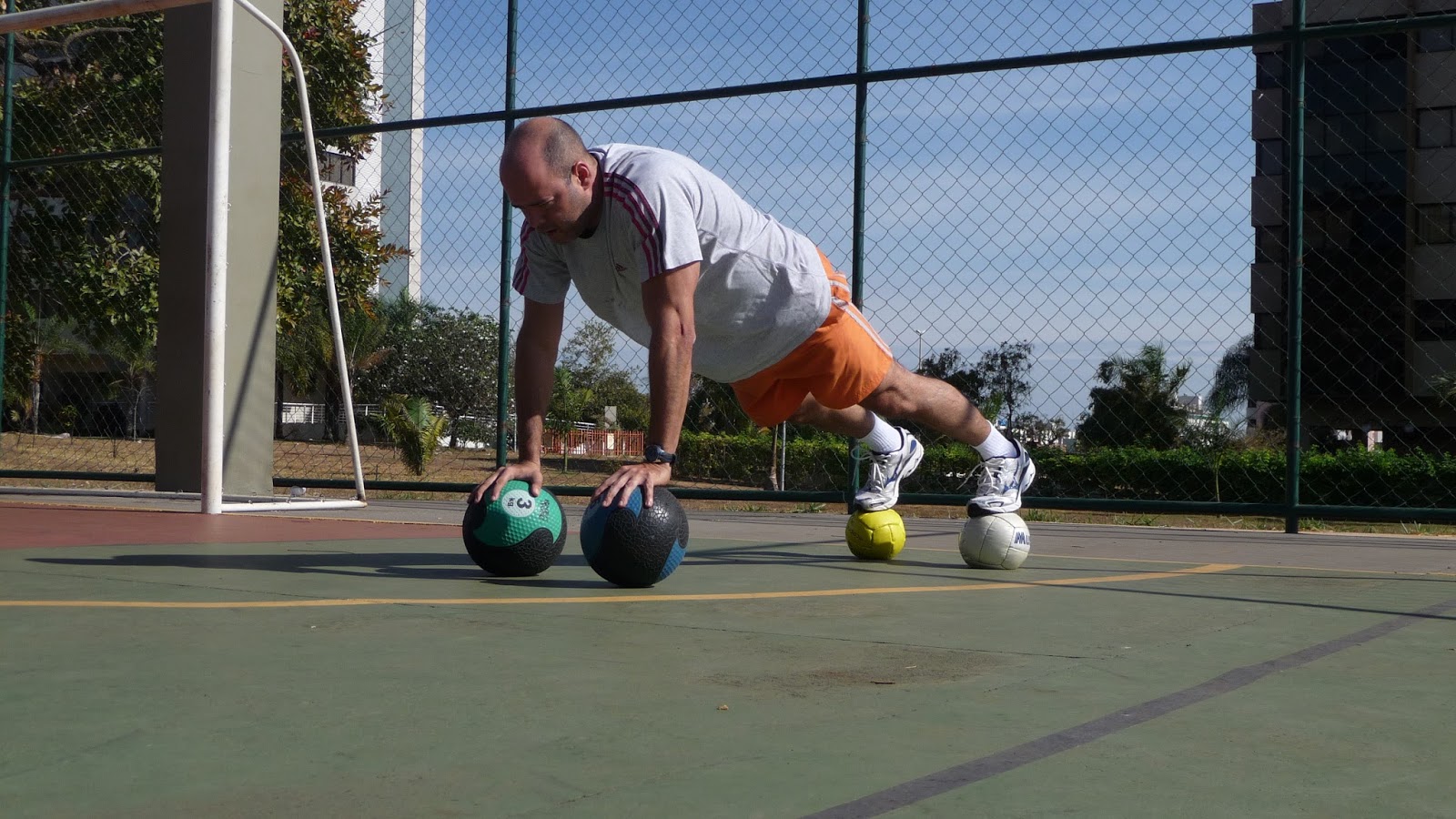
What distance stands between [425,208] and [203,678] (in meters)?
6.38

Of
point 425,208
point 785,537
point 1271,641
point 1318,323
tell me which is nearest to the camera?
point 1271,641

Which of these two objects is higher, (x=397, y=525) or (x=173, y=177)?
(x=173, y=177)

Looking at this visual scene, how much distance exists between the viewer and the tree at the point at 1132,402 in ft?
24.4

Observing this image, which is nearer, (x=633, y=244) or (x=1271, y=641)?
(x=1271, y=641)

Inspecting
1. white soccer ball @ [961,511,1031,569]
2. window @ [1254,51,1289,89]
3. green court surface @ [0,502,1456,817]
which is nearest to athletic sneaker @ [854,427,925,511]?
white soccer ball @ [961,511,1031,569]

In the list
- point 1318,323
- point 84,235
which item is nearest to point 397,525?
point 84,235

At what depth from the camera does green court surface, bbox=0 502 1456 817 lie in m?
1.40

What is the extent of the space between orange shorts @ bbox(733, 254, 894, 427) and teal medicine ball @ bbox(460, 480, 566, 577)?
90cm

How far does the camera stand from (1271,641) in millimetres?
2617

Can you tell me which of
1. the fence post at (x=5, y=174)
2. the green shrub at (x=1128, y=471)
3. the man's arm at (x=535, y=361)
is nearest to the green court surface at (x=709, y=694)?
the man's arm at (x=535, y=361)

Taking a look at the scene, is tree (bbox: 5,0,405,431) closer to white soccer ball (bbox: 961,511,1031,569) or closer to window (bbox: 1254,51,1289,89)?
window (bbox: 1254,51,1289,89)

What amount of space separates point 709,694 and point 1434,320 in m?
26.5

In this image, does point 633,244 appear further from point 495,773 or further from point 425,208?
point 425,208

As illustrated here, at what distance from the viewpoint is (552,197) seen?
330 centimetres
